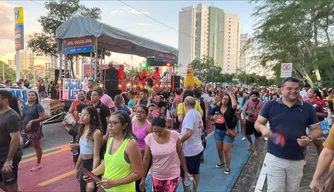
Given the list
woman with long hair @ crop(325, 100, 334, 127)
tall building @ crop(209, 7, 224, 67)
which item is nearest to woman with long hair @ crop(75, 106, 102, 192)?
woman with long hair @ crop(325, 100, 334, 127)

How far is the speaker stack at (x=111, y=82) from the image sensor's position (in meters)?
11.9

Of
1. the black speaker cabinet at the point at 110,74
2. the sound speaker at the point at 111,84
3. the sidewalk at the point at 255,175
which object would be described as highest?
the black speaker cabinet at the point at 110,74

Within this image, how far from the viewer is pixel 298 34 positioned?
19.3 metres

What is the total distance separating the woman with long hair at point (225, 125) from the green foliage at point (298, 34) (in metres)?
13.9

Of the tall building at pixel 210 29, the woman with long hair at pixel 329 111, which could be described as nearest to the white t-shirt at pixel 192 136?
the woman with long hair at pixel 329 111

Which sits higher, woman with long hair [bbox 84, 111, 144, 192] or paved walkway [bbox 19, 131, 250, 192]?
woman with long hair [bbox 84, 111, 144, 192]

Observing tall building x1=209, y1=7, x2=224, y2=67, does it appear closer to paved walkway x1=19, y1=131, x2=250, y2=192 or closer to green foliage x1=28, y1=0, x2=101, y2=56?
green foliage x1=28, y1=0, x2=101, y2=56

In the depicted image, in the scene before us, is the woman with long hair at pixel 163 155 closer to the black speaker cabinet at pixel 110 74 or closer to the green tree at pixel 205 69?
the black speaker cabinet at pixel 110 74

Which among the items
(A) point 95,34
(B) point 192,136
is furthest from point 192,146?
(A) point 95,34

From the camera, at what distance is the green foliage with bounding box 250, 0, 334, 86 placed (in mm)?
16750

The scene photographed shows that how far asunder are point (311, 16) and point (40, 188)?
19.0 metres

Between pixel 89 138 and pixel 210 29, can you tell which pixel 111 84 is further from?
pixel 210 29

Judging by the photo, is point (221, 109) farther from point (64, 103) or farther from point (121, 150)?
point (64, 103)

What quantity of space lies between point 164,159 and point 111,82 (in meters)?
9.44
